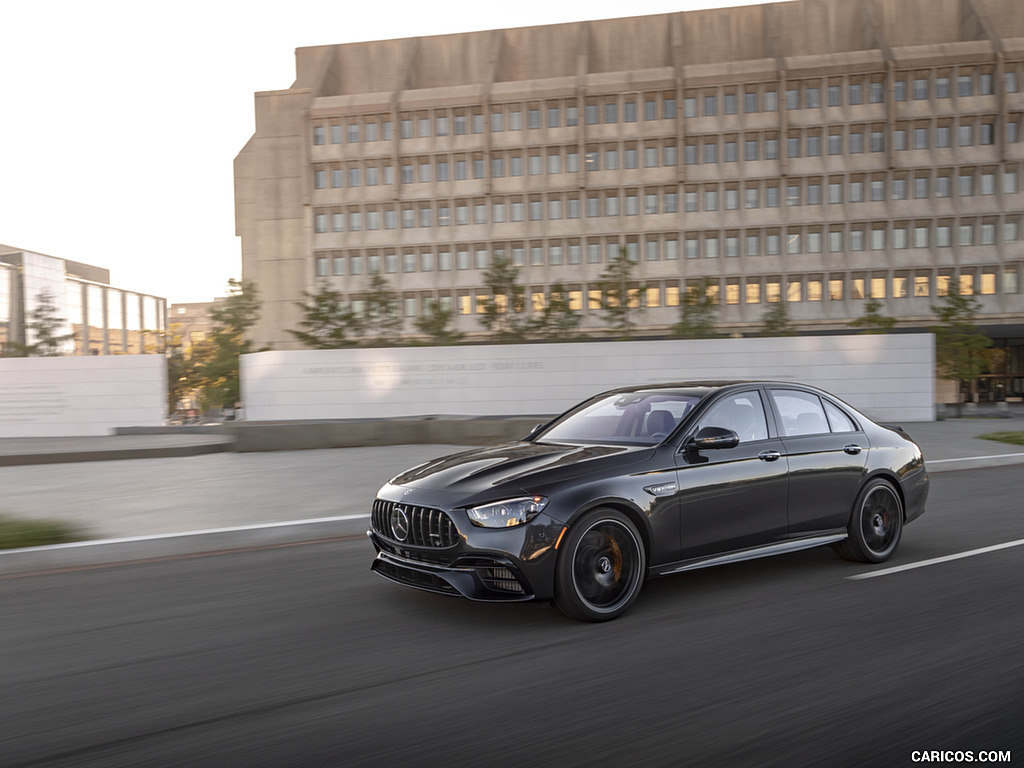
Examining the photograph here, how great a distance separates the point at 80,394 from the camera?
30.2 m

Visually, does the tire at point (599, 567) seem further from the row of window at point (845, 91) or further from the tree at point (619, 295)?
the row of window at point (845, 91)

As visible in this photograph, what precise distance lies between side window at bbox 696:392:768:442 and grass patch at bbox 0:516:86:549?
18.5 ft

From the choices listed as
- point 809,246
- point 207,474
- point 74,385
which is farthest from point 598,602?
point 809,246

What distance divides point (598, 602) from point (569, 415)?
194cm

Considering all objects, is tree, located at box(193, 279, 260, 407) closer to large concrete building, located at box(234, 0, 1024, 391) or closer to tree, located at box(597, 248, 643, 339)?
large concrete building, located at box(234, 0, 1024, 391)

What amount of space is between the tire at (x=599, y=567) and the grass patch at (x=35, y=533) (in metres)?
4.89

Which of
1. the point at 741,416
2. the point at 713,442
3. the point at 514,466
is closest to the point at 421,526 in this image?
the point at 514,466

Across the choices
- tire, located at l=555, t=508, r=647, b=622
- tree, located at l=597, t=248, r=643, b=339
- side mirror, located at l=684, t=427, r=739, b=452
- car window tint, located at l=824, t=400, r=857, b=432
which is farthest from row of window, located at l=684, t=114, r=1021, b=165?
tire, located at l=555, t=508, r=647, b=622

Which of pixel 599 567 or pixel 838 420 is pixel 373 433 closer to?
pixel 838 420

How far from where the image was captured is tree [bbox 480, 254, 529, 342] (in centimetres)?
3822

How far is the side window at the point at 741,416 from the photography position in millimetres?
5992

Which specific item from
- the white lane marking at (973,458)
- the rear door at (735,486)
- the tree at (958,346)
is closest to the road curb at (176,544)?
the rear door at (735,486)

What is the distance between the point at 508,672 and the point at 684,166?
2151 inches

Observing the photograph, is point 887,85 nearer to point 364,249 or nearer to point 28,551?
point 364,249
